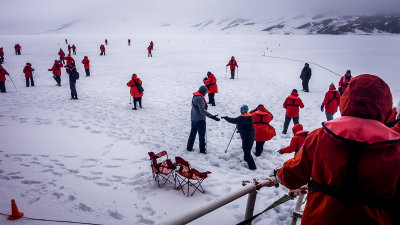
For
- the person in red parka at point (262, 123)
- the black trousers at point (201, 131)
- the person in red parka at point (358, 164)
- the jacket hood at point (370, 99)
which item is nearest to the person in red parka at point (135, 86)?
the black trousers at point (201, 131)

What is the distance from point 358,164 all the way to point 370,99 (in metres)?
0.45

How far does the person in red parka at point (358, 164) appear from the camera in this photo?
4.86 ft

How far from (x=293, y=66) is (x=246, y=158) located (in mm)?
18176

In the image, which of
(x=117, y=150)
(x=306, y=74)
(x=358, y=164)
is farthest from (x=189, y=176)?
(x=306, y=74)

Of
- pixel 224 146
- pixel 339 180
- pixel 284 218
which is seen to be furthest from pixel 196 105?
pixel 339 180

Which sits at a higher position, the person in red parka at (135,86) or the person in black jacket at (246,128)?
the person in red parka at (135,86)

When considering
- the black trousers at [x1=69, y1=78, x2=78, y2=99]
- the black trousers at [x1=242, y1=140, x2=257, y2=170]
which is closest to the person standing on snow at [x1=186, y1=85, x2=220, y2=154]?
the black trousers at [x1=242, y1=140, x2=257, y2=170]

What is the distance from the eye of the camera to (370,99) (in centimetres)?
161

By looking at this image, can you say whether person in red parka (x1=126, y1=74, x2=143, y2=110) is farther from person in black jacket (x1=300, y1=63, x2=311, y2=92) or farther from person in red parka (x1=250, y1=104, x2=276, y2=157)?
person in black jacket (x1=300, y1=63, x2=311, y2=92)

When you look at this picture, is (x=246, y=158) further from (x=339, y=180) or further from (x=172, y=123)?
(x=339, y=180)

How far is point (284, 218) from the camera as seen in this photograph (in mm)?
4117

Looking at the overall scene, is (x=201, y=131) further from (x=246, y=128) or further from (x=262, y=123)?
(x=262, y=123)

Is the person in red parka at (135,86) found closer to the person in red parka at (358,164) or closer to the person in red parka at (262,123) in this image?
the person in red parka at (262,123)

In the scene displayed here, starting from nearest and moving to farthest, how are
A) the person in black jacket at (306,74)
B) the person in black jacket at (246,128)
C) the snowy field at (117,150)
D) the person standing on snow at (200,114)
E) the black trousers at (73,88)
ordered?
the snowy field at (117,150)
the person in black jacket at (246,128)
the person standing on snow at (200,114)
the black trousers at (73,88)
the person in black jacket at (306,74)
